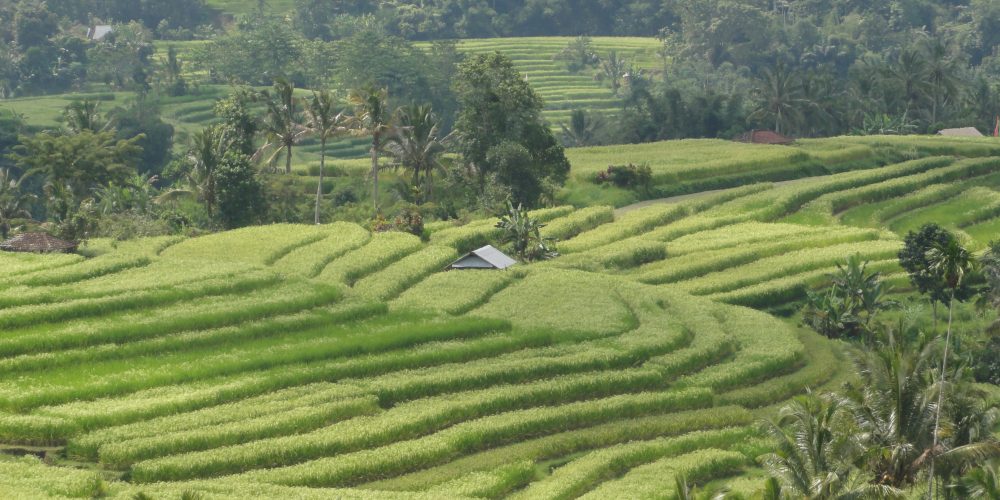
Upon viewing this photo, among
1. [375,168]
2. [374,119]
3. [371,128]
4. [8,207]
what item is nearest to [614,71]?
[375,168]

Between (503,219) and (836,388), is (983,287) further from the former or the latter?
(503,219)

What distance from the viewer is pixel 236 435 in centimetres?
5088

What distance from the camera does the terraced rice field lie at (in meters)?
49.7

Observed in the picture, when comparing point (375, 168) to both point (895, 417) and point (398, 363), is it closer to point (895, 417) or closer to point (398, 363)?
point (398, 363)

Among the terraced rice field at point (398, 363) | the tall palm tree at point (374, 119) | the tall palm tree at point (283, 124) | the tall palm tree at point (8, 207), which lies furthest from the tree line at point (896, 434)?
the tall palm tree at point (8, 207)

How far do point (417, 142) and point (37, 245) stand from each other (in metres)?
28.5

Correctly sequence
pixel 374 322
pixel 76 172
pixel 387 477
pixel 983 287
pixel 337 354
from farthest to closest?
pixel 76 172
pixel 983 287
pixel 374 322
pixel 337 354
pixel 387 477

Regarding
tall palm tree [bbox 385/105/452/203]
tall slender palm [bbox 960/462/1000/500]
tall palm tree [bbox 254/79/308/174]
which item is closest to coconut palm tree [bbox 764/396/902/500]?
tall slender palm [bbox 960/462/1000/500]

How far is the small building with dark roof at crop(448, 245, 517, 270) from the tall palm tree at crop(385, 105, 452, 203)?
65.4 ft

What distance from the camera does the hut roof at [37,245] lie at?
251ft

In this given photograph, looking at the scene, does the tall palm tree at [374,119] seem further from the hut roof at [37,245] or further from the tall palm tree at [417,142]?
the hut roof at [37,245]

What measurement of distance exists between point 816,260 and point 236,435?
40059mm

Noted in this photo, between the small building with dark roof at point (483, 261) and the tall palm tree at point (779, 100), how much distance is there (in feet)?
185

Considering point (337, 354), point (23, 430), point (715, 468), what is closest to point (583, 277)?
point (337, 354)
